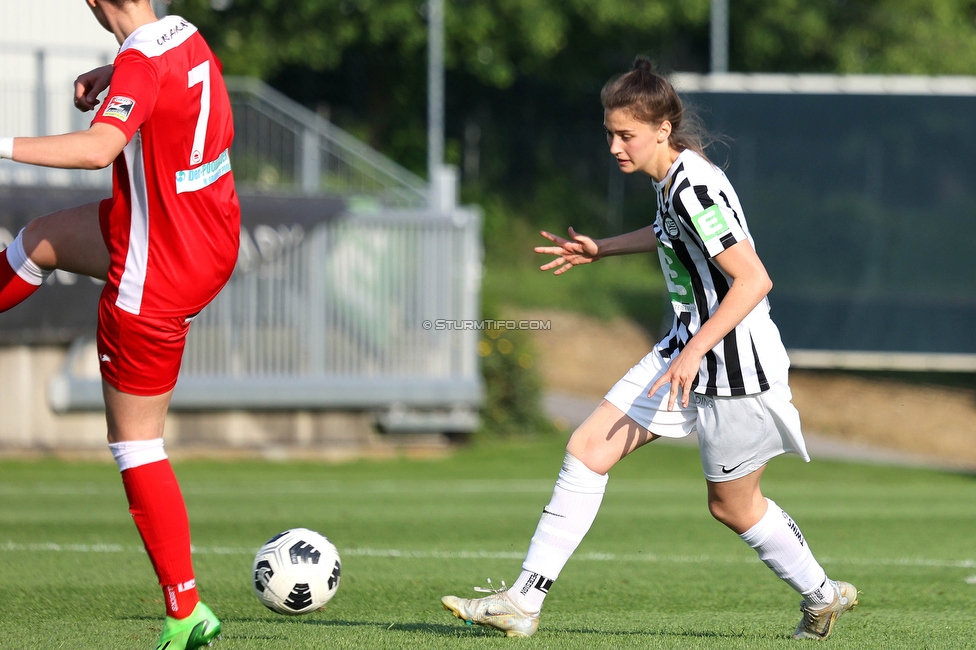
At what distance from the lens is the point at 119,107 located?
12.1 ft

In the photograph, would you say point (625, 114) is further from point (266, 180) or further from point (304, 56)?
point (304, 56)

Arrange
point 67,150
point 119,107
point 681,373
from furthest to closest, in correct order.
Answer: point 681,373 < point 119,107 < point 67,150

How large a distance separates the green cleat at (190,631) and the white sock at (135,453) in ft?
1.63

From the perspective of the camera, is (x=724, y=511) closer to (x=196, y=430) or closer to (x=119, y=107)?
(x=119, y=107)

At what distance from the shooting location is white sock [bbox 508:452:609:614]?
A: 4465mm

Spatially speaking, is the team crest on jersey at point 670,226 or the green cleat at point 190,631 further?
the team crest on jersey at point 670,226

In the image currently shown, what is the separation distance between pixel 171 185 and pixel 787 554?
2496 mm

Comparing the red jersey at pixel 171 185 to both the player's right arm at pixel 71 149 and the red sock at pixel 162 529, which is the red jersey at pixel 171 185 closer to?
the player's right arm at pixel 71 149

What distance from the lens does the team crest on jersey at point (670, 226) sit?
171 inches

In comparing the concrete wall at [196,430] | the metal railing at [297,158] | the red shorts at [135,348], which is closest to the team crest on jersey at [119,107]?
the red shorts at [135,348]

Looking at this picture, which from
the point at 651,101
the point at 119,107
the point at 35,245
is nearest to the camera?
the point at 119,107

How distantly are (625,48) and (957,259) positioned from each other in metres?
17.8

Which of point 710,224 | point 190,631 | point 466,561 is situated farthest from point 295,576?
point 466,561

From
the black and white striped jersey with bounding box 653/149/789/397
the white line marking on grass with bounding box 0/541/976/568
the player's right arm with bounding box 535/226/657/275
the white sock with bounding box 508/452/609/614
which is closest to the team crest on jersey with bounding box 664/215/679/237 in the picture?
the black and white striped jersey with bounding box 653/149/789/397
